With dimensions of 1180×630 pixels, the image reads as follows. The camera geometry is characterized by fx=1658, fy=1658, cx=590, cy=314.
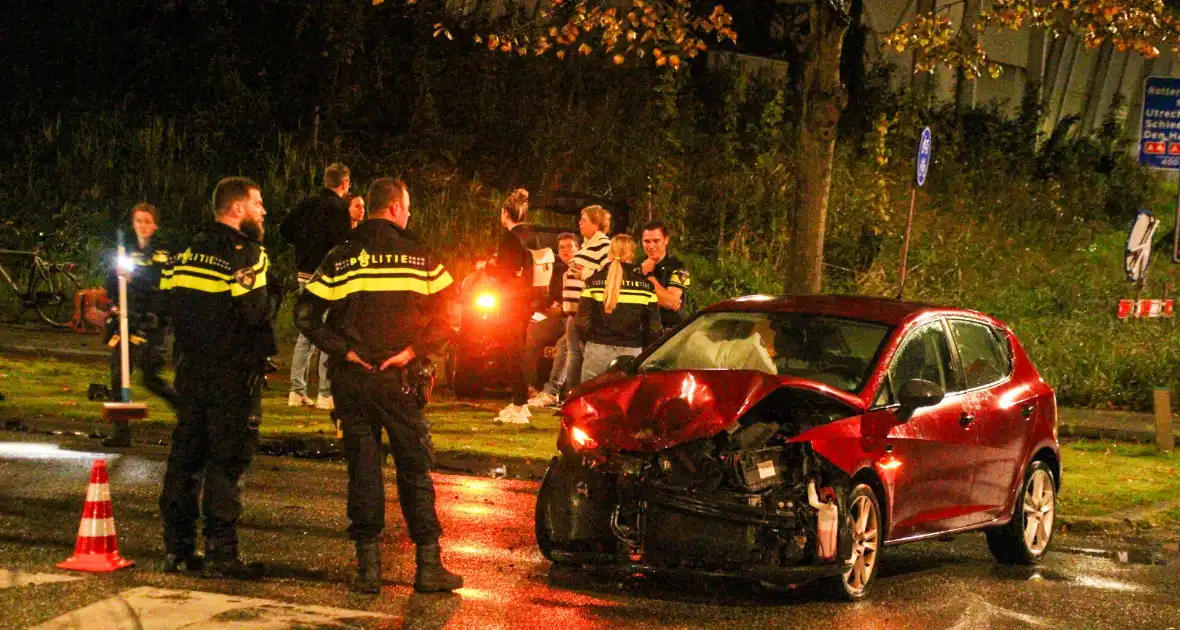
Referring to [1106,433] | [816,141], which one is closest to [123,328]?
[816,141]

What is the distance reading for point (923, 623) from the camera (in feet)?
26.3

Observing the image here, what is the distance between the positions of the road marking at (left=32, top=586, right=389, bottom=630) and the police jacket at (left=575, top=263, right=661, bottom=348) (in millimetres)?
5803

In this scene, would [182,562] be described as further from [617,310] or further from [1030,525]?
[617,310]

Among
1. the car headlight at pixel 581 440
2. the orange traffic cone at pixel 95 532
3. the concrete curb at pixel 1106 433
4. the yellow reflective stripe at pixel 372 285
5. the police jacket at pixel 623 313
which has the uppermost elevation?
the yellow reflective stripe at pixel 372 285

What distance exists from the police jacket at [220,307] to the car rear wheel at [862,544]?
10.1 ft

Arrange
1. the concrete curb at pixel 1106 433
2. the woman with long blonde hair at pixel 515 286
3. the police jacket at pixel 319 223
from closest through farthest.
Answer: the police jacket at pixel 319 223, the woman with long blonde hair at pixel 515 286, the concrete curb at pixel 1106 433

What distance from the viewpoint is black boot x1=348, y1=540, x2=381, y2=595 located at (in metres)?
7.99

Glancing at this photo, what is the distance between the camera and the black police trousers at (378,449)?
314 inches

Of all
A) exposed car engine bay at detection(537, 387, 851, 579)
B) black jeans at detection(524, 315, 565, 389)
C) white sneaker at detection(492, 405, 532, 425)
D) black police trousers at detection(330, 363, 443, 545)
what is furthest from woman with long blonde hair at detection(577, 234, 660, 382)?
black police trousers at detection(330, 363, 443, 545)

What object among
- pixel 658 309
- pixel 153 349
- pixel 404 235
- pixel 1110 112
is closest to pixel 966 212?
pixel 1110 112

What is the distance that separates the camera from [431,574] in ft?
26.3

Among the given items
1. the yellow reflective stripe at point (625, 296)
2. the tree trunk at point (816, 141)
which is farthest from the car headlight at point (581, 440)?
the tree trunk at point (816, 141)

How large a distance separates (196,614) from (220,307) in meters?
1.67

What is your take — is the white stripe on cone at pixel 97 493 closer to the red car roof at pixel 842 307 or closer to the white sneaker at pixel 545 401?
the red car roof at pixel 842 307
